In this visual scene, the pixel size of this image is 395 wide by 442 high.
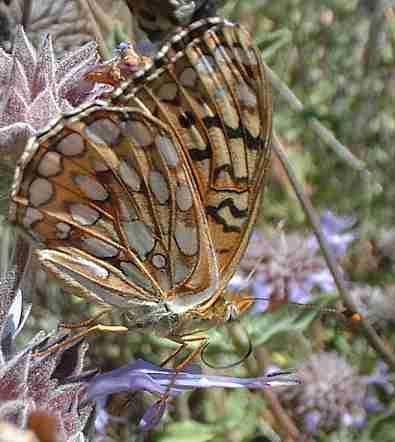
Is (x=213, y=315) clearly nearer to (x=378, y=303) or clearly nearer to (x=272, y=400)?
(x=272, y=400)

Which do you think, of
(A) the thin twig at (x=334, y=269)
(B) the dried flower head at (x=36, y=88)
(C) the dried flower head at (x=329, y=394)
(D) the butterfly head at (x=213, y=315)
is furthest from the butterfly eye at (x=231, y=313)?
(C) the dried flower head at (x=329, y=394)

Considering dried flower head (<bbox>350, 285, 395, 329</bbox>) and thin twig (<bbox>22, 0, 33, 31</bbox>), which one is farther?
dried flower head (<bbox>350, 285, 395, 329</bbox>)

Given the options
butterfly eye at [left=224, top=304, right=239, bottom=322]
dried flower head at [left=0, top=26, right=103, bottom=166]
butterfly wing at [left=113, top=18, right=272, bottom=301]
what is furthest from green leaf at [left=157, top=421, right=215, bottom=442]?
dried flower head at [left=0, top=26, right=103, bottom=166]

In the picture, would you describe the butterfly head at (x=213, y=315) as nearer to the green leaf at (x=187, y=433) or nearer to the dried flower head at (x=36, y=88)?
the dried flower head at (x=36, y=88)

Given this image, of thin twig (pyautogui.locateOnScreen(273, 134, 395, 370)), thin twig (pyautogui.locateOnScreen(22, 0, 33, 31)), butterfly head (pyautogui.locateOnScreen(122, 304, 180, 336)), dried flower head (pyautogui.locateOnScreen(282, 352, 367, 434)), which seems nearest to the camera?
butterfly head (pyautogui.locateOnScreen(122, 304, 180, 336))

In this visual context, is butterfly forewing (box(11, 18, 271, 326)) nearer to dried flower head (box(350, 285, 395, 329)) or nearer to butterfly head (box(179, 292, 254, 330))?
butterfly head (box(179, 292, 254, 330))

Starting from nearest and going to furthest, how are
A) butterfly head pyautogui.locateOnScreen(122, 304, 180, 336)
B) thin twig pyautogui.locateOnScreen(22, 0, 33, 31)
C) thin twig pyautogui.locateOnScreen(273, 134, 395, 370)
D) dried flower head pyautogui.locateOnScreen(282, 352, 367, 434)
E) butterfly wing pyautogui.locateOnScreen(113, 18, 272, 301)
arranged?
1. butterfly wing pyautogui.locateOnScreen(113, 18, 272, 301)
2. butterfly head pyautogui.locateOnScreen(122, 304, 180, 336)
3. thin twig pyautogui.locateOnScreen(273, 134, 395, 370)
4. thin twig pyautogui.locateOnScreen(22, 0, 33, 31)
5. dried flower head pyautogui.locateOnScreen(282, 352, 367, 434)

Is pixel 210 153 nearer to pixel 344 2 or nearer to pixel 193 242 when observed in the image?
pixel 193 242

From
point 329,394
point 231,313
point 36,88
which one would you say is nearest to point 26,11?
point 36,88
